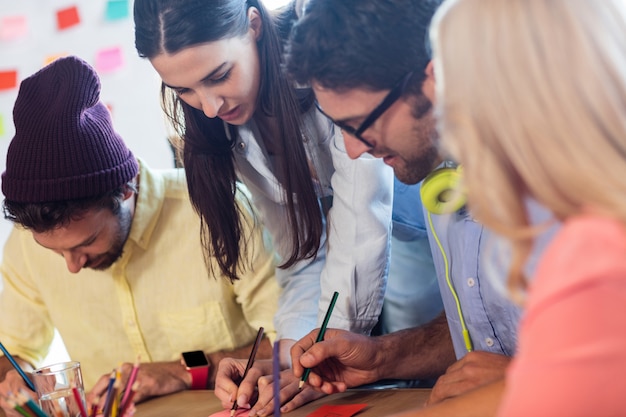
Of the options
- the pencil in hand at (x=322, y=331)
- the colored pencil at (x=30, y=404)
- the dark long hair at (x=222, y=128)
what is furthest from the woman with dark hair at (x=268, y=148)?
the colored pencil at (x=30, y=404)

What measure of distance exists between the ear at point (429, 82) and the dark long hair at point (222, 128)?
0.48 metres

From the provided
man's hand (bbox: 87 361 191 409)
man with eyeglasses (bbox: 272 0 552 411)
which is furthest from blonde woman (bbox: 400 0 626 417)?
man's hand (bbox: 87 361 191 409)

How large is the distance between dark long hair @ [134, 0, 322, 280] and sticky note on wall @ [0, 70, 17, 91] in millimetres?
1196

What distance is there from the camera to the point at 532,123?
30.9 inches

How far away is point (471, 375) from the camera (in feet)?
4.49

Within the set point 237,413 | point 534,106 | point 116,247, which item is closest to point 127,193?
point 116,247

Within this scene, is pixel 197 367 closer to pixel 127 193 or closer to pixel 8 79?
pixel 127 193

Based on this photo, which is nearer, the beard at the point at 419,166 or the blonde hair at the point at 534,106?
the blonde hair at the point at 534,106

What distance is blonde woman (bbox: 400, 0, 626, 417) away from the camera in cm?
71

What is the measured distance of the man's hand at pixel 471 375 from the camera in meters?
1.35

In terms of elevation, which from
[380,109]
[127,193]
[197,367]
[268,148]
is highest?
[380,109]

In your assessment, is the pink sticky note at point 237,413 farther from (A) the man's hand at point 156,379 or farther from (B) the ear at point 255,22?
(B) the ear at point 255,22

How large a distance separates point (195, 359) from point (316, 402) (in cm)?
47

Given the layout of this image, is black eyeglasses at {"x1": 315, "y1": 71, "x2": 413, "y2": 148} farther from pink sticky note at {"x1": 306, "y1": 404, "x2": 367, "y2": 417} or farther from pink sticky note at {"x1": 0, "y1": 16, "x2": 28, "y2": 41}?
pink sticky note at {"x1": 0, "y1": 16, "x2": 28, "y2": 41}
